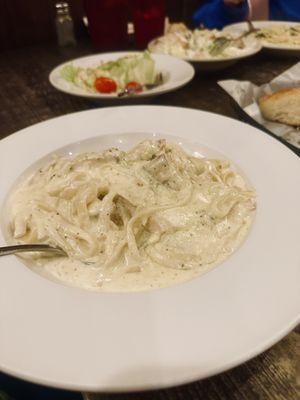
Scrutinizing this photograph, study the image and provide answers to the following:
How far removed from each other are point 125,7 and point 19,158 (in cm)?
277

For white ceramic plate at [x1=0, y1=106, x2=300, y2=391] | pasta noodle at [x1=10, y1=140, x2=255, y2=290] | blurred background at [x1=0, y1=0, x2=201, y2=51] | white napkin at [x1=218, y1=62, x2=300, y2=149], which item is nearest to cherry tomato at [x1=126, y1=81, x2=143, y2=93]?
white napkin at [x1=218, y1=62, x2=300, y2=149]

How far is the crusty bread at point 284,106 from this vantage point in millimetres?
2691

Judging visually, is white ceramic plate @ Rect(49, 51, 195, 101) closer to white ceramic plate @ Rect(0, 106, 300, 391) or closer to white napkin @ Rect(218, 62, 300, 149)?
white napkin @ Rect(218, 62, 300, 149)

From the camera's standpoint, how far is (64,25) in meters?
4.47

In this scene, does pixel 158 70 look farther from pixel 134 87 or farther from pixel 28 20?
pixel 28 20

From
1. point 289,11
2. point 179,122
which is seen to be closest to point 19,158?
point 179,122

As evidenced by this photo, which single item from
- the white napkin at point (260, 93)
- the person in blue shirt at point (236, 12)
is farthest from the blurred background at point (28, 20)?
the white napkin at point (260, 93)

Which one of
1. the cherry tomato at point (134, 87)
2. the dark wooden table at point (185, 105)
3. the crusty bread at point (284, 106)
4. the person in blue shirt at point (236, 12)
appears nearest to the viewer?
the dark wooden table at point (185, 105)

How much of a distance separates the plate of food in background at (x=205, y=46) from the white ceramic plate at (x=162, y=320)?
6.70 ft

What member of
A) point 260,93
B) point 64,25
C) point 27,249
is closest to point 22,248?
point 27,249

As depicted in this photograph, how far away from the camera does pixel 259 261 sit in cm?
148

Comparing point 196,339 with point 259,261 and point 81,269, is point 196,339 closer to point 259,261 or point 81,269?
point 259,261

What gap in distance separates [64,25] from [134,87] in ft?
6.42

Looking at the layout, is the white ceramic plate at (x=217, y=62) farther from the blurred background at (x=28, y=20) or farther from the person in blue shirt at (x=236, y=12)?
the blurred background at (x=28, y=20)
